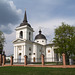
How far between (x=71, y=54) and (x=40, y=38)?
27.5m

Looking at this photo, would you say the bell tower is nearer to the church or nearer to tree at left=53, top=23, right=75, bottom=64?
the church

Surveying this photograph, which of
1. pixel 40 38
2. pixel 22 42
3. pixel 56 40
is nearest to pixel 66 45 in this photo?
pixel 56 40

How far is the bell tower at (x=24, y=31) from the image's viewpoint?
125ft

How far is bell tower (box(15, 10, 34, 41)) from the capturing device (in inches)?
1496

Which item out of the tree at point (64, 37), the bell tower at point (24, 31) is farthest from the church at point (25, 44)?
the tree at point (64, 37)

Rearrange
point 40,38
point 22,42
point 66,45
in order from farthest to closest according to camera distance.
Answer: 1. point 40,38
2. point 22,42
3. point 66,45

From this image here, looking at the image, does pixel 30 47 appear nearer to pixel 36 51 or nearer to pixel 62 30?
pixel 36 51

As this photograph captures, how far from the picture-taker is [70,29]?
21250mm

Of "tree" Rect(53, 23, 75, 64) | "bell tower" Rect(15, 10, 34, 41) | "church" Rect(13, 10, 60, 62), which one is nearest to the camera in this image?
"tree" Rect(53, 23, 75, 64)

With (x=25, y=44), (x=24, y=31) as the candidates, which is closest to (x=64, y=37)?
(x=25, y=44)

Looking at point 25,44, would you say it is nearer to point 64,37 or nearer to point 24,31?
point 24,31

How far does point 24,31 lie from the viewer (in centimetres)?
3847

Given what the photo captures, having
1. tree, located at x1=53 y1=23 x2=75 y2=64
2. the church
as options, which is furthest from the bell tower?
tree, located at x1=53 y1=23 x2=75 y2=64

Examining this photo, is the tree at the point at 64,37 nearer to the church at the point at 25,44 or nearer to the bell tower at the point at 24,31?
the church at the point at 25,44
